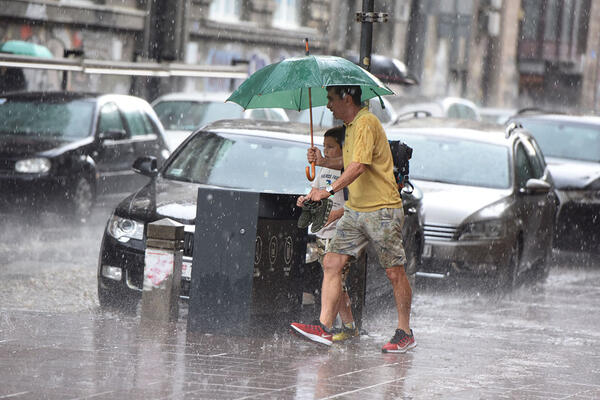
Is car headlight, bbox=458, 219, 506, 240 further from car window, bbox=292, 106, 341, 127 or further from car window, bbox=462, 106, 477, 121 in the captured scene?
car window, bbox=462, 106, 477, 121

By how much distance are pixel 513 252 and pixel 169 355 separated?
6.03 metres

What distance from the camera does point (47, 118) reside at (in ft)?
57.1

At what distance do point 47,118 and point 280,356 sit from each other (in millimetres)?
9452

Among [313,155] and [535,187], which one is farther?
[535,187]

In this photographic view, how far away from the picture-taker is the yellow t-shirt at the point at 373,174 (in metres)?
9.03

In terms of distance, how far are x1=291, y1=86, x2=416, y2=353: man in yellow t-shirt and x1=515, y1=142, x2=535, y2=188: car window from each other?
5.34m

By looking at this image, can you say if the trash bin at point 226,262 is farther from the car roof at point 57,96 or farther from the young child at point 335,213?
the car roof at point 57,96

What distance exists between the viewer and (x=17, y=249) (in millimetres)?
14305

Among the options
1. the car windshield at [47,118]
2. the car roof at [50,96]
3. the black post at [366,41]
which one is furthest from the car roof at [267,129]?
the car roof at [50,96]

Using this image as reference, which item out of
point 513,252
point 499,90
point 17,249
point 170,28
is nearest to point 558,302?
point 513,252

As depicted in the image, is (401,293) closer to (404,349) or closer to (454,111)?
(404,349)

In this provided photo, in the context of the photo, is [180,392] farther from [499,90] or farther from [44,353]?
[499,90]

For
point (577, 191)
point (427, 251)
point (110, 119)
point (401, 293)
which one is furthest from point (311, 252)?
point (110, 119)

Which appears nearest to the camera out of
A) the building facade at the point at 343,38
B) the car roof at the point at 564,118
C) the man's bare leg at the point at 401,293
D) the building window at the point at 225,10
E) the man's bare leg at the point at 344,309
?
the man's bare leg at the point at 401,293
